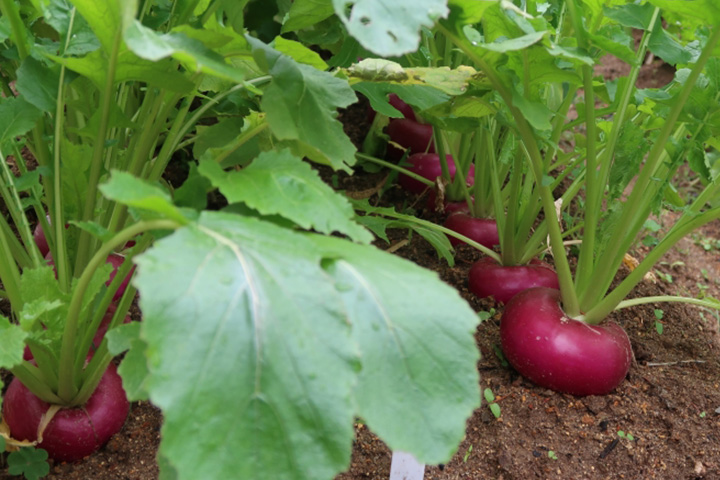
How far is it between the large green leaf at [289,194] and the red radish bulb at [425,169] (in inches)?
45.8

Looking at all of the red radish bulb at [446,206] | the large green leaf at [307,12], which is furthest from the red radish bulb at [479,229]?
the large green leaf at [307,12]

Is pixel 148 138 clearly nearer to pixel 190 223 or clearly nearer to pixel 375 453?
pixel 190 223

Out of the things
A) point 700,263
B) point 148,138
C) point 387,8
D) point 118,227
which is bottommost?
point 700,263

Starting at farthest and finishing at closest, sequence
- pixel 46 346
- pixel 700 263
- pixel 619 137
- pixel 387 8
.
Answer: pixel 700 263 → pixel 619 137 → pixel 46 346 → pixel 387 8

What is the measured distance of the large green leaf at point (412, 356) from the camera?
1.96 feet

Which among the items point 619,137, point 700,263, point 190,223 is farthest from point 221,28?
point 700,263

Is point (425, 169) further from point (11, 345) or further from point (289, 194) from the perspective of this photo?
point (11, 345)

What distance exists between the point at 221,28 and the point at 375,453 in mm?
733

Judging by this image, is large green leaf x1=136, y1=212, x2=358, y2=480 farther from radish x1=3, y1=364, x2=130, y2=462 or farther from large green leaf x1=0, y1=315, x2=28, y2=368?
radish x1=3, y1=364, x2=130, y2=462

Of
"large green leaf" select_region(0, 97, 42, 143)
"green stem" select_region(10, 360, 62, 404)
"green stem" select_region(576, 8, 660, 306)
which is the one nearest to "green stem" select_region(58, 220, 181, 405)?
"green stem" select_region(10, 360, 62, 404)

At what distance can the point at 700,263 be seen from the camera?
208 centimetres

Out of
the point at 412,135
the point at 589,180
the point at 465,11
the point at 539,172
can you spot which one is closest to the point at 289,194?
the point at 465,11

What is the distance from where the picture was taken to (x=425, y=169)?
1.95m

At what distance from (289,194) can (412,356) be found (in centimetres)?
24
